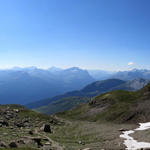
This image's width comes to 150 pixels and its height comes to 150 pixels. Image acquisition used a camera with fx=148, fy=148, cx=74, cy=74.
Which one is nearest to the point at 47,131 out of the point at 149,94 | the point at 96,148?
the point at 96,148

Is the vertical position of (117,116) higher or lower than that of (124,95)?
lower

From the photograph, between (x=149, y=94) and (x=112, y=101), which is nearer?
(x=149, y=94)

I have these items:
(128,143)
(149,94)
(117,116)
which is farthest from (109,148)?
(149,94)

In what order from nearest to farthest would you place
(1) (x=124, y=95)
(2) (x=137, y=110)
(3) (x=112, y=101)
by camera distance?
(2) (x=137, y=110), (3) (x=112, y=101), (1) (x=124, y=95)

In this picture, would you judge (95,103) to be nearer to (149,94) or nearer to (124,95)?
(124,95)

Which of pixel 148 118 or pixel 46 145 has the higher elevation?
pixel 46 145

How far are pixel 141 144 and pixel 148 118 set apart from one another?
38.6 meters

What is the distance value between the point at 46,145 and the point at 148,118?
5226cm

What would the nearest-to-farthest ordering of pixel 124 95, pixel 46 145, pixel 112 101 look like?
pixel 46 145 < pixel 112 101 < pixel 124 95

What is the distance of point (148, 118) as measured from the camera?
67.2 metres

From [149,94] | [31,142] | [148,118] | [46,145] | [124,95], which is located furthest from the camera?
[124,95]

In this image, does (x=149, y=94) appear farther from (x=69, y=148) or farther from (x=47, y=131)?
(x=69, y=148)

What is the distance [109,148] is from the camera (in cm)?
3181

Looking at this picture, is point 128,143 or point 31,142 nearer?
point 31,142
